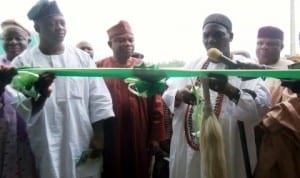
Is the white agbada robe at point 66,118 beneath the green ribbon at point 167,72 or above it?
beneath

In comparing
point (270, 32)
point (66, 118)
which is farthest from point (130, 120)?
point (270, 32)

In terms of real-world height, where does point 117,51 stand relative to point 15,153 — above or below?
above

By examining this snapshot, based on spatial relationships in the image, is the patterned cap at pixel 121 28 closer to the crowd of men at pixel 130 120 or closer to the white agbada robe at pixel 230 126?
the crowd of men at pixel 130 120

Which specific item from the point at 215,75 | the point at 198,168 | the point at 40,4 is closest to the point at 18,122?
the point at 40,4

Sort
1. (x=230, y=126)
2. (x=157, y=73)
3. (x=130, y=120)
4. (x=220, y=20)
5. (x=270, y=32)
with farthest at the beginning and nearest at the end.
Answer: (x=270, y=32) → (x=130, y=120) → (x=220, y=20) → (x=230, y=126) → (x=157, y=73)

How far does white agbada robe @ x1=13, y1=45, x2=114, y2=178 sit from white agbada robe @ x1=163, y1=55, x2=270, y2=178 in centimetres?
54

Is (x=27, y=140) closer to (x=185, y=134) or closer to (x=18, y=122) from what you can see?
(x=18, y=122)

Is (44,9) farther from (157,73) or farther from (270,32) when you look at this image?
(270,32)

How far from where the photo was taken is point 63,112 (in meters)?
2.63

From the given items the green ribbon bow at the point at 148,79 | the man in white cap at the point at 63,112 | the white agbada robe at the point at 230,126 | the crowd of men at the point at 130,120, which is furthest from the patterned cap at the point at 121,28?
the green ribbon bow at the point at 148,79

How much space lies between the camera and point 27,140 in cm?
262

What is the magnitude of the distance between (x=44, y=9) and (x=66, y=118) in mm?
781

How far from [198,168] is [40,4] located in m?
1.56

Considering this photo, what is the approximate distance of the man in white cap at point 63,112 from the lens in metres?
2.57
